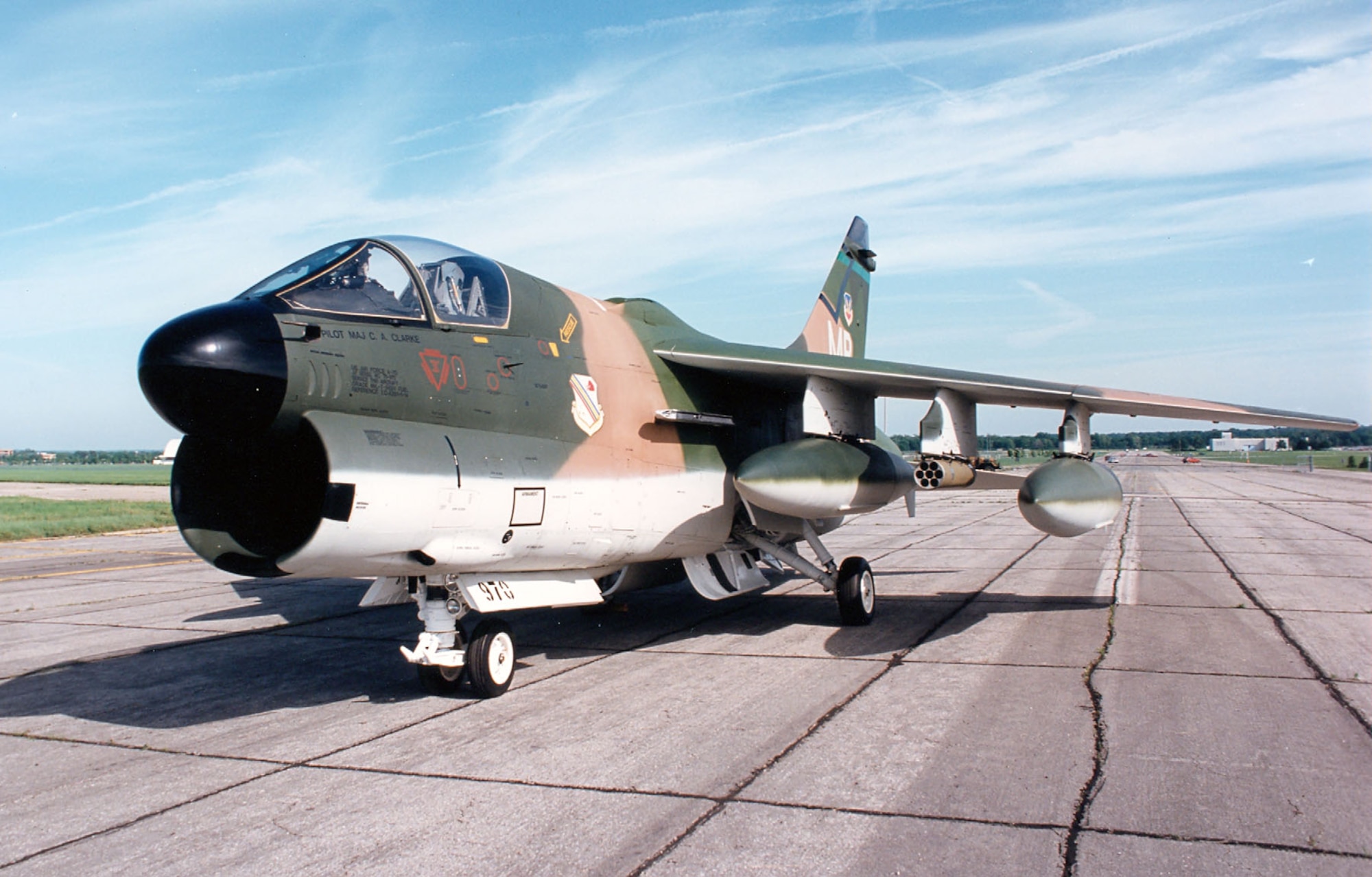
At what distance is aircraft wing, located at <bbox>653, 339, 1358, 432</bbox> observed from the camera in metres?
8.84

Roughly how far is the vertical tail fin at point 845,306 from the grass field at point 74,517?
20470mm

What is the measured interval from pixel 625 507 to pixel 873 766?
10.8 ft

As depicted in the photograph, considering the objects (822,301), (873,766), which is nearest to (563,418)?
(873,766)

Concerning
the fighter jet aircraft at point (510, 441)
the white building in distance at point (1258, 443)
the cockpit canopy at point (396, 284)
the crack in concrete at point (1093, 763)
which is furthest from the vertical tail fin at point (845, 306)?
the white building in distance at point (1258, 443)

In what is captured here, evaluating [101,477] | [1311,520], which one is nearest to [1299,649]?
[1311,520]

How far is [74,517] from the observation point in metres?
30.0

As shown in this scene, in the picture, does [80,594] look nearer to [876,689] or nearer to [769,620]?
[769,620]

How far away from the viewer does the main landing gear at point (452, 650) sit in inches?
262

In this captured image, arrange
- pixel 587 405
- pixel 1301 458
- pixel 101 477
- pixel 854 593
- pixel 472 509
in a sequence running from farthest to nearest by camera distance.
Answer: pixel 1301 458 → pixel 101 477 → pixel 854 593 → pixel 587 405 → pixel 472 509

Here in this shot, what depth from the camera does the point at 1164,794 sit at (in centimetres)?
459

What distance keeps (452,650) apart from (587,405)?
83.6 inches

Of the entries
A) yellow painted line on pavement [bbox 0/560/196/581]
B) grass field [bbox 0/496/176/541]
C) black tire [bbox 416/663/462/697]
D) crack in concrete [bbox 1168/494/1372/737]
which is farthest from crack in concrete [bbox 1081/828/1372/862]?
grass field [bbox 0/496/176/541]

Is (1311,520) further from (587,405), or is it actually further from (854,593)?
(587,405)

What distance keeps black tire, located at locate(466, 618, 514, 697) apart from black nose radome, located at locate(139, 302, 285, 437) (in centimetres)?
222
